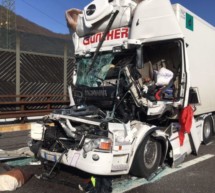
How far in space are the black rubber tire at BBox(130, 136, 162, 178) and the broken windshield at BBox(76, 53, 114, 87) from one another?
1.74 m

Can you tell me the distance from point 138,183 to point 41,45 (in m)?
11.8

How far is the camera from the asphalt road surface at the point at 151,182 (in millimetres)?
5684

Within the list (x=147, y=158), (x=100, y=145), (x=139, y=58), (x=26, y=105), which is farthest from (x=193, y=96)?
(x=26, y=105)

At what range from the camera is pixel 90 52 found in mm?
7855

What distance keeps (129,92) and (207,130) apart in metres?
3.66

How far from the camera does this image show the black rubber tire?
236 inches

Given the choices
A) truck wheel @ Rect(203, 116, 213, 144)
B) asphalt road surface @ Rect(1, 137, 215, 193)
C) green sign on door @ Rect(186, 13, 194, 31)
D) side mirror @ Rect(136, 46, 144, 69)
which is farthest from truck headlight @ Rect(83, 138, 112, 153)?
truck wheel @ Rect(203, 116, 213, 144)

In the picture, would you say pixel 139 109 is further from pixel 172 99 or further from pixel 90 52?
pixel 90 52

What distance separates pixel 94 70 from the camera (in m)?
7.52

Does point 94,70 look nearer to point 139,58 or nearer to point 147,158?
point 139,58

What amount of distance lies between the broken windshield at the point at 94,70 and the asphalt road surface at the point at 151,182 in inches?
72.1

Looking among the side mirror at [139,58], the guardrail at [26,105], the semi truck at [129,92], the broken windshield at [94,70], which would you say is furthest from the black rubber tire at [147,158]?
the guardrail at [26,105]

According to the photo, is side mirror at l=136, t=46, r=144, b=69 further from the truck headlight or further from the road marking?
the road marking

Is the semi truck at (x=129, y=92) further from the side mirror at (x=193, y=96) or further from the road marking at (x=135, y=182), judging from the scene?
the road marking at (x=135, y=182)
